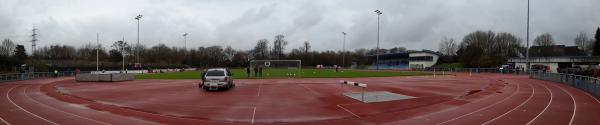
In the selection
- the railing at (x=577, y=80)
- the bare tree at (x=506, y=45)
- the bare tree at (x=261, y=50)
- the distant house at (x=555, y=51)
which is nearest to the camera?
the railing at (x=577, y=80)

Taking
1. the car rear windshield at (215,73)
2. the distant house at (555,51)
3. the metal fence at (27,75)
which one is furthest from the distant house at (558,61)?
the metal fence at (27,75)

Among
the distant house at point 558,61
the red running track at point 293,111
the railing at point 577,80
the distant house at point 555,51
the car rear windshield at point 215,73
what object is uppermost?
the distant house at point 555,51

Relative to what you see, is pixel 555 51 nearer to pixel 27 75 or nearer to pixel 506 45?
pixel 506 45

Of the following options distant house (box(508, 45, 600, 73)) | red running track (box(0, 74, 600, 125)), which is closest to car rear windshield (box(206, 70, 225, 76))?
red running track (box(0, 74, 600, 125))

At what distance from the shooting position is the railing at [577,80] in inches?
861

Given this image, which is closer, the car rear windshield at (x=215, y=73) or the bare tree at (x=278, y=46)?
the car rear windshield at (x=215, y=73)

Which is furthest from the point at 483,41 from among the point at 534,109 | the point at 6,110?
the point at 6,110

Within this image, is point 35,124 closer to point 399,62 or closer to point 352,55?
point 399,62

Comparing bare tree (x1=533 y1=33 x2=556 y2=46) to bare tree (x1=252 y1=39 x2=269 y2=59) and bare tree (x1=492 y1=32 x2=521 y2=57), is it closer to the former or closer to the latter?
bare tree (x1=492 y1=32 x2=521 y2=57)

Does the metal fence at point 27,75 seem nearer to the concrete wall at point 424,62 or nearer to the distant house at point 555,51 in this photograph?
the concrete wall at point 424,62

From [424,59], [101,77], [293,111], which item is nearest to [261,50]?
[424,59]

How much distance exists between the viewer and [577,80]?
92.9 ft

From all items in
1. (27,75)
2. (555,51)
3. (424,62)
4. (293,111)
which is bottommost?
(293,111)

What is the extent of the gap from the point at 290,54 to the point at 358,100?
119 meters
